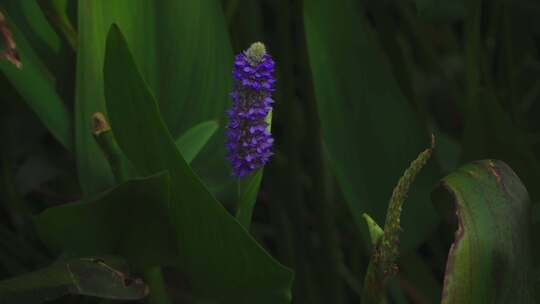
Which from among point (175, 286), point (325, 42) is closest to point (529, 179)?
point (325, 42)

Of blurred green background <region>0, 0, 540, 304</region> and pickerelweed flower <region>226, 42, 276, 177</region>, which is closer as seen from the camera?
pickerelweed flower <region>226, 42, 276, 177</region>

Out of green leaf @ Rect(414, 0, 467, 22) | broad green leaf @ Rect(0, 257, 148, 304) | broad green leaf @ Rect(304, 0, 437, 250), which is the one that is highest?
green leaf @ Rect(414, 0, 467, 22)

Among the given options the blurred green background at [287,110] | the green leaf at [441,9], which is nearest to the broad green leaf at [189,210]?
the blurred green background at [287,110]

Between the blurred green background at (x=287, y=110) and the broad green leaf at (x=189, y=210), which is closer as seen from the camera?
the broad green leaf at (x=189, y=210)

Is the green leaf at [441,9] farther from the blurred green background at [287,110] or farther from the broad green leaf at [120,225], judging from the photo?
the broad green leaf at [120,225]

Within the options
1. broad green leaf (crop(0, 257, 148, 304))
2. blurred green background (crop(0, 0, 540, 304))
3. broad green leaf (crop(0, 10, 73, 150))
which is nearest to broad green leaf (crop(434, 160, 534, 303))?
blurred green background (crop(0, 0, 540, 304))

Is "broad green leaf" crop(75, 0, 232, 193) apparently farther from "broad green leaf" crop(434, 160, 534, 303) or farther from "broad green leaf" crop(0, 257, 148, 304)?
"broad green leaf" crop(434, 160, 534, 303)
